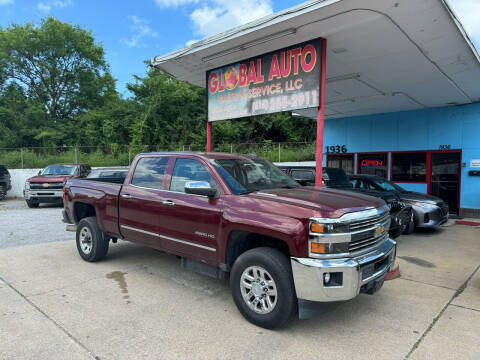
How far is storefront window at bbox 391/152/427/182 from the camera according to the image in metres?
12.2

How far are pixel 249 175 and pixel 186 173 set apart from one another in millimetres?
868

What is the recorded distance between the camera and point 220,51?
730 centimetres

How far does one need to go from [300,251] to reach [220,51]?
5.55 m

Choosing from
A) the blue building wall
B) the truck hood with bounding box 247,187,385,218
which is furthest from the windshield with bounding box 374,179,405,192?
the truck hood with bounding box 247,187,385,218

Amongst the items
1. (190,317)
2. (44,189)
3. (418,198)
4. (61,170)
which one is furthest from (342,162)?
(44,189)

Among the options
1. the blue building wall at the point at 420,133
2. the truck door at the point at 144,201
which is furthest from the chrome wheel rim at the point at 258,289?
the blue building wall at the point at 420,133

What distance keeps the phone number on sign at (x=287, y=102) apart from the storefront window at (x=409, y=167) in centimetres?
778

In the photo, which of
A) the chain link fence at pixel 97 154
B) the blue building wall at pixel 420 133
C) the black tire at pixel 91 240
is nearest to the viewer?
the black tire at pixel 91 240

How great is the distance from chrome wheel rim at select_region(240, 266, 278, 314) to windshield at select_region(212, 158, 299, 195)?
3.16 feet

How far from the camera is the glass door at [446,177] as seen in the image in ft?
→ 37.5

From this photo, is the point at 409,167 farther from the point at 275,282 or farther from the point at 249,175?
the point at 275,282

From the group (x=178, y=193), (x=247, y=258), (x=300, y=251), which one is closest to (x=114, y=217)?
(x=178, y=193)

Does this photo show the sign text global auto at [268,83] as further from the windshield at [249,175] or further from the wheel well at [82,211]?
the wheel well at [82,211]

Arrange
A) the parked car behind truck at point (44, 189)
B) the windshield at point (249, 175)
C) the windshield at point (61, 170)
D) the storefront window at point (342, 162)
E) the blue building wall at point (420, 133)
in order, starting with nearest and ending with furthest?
the windshield at point (249, 175) < the blue building wall at point (420, 133) < the parked car behind truck at point (44, 189) < the windshield at point (61, 170) < the storefront window at point (342, 162)
